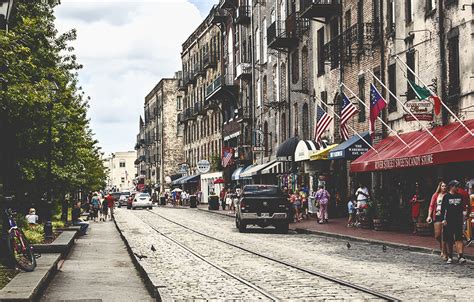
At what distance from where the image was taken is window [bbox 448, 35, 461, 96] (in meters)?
25.1

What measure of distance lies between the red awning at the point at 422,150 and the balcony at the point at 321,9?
8944mm

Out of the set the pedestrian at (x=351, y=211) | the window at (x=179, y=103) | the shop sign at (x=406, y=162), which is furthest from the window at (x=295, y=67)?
the window at (x=179, y=103)

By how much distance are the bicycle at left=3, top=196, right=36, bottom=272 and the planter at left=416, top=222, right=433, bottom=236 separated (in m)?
14.4

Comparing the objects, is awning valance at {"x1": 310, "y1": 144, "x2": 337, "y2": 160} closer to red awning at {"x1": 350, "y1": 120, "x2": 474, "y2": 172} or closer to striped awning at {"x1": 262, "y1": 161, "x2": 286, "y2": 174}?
red awning at {"x1": 350, "y1": 120, "x2": 474, "y2": 172}

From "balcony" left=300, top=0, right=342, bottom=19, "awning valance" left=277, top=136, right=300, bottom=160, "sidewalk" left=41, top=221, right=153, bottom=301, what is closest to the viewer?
"sidewalk" left=41, top=221, right=153, bottom=301

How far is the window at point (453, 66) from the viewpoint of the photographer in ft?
82.3

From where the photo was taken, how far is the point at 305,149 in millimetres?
38406

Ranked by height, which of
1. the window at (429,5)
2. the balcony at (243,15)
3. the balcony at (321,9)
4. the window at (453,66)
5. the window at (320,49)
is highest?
the balcony at (243,15)

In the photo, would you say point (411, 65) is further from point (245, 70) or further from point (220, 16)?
point (220, 16)

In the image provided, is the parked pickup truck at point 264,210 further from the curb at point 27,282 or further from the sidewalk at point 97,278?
the curb at point 27,282

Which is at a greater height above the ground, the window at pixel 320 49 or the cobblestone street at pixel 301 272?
the window at pixel 320 49

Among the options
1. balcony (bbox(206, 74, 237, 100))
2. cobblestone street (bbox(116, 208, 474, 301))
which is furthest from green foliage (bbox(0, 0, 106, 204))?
balcony (bbox(206, 74, 237, 100))

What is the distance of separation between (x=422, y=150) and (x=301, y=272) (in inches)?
425

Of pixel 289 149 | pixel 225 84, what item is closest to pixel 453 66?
pixel 289 149
